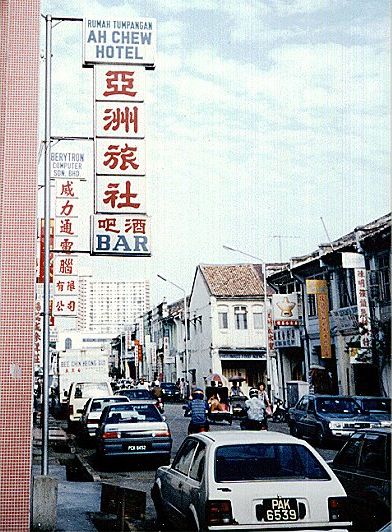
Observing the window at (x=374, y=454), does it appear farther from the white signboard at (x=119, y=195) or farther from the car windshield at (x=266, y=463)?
the white signboard at (x=119, y=195)

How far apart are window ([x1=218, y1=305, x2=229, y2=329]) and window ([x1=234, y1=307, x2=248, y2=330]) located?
673mm

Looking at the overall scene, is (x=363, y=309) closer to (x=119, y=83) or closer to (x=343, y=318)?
(x=343, y=318)

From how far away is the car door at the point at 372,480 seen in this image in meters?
8.07

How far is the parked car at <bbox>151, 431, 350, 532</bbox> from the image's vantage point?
6.95m

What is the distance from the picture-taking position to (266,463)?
7570mm

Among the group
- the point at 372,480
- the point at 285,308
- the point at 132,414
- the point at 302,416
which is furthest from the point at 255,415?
the point at 285,308

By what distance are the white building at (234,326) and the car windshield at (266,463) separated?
42.9 meters

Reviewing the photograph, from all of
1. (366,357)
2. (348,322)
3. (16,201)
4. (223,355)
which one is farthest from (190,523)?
(223,355)

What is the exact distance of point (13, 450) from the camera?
8242 millimetres

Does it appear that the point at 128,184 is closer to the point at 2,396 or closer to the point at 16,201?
the point at 16,201

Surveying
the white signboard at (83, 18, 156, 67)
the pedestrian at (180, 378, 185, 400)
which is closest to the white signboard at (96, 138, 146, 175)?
the white signboard at (83, 18, 156, 67)

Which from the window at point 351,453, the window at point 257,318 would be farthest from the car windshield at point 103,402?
the window at point 257,318

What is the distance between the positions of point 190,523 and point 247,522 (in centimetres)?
77

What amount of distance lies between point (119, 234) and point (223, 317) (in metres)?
41.9
